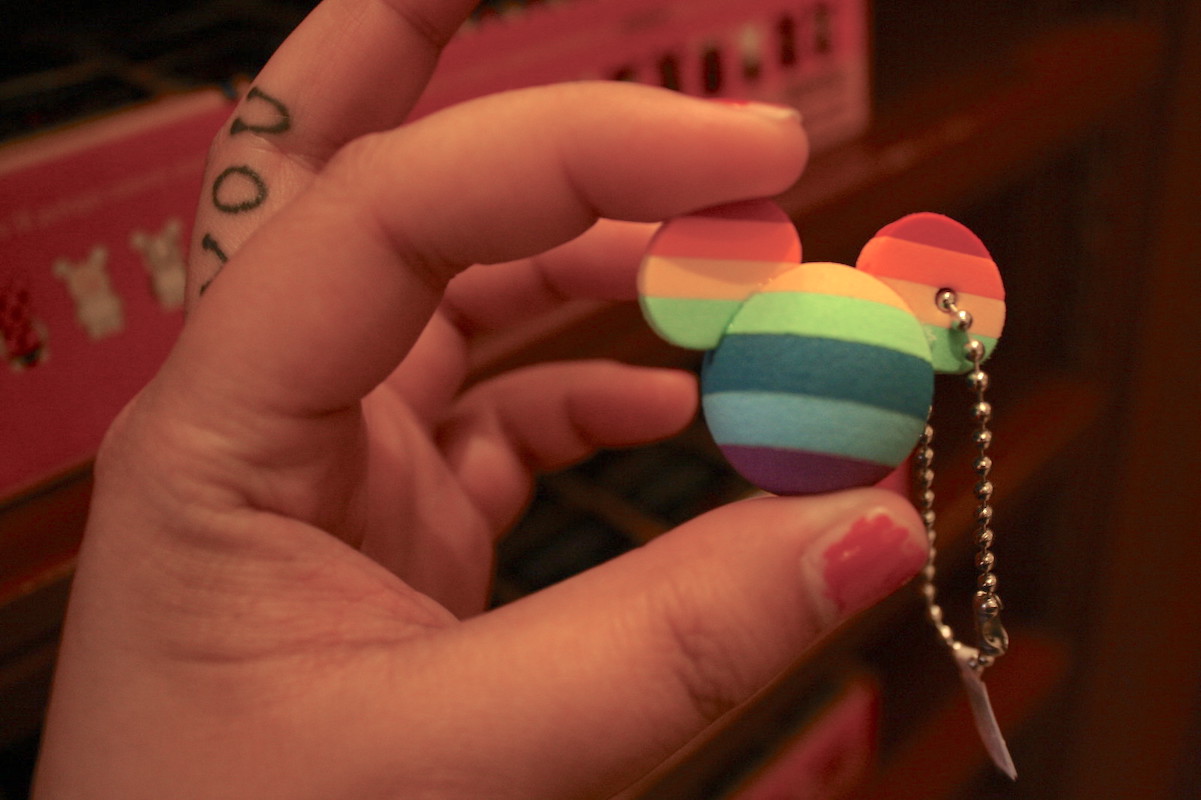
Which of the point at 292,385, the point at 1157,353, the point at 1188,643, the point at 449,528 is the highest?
the point at 292,385

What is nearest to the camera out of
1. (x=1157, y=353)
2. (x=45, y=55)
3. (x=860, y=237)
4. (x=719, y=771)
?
(x=45, y=55)

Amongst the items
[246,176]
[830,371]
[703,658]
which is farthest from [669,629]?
[246,176]

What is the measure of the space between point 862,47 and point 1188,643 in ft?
3.50

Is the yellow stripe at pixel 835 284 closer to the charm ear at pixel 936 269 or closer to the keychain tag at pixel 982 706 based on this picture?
the charm ear at pixel 936 269

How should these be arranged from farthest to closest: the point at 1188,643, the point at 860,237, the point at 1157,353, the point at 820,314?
1. the point at 1188,643
2. the point at 1157,353
3. the point at 860,237
4. the point at 820,314

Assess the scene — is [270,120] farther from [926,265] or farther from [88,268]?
[926,265]

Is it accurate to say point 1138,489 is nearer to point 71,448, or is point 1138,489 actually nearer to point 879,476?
point 879,476

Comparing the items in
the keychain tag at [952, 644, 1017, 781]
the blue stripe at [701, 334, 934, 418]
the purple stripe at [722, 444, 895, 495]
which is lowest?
the keychain tag at [952, 644, 1017, 781]

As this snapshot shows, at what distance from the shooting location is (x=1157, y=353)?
4.03 feet

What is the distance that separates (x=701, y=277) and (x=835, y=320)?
0.06 metres

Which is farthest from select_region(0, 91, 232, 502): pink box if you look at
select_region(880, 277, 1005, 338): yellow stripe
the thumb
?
select_region(880, 277, 1005, 338): yellow stripe

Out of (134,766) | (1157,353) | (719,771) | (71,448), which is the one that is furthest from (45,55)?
(1157,353)

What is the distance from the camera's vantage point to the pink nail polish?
372 millimetres

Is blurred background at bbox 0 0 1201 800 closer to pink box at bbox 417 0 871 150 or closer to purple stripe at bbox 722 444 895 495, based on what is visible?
pink box at bbox 417 0 871 150
